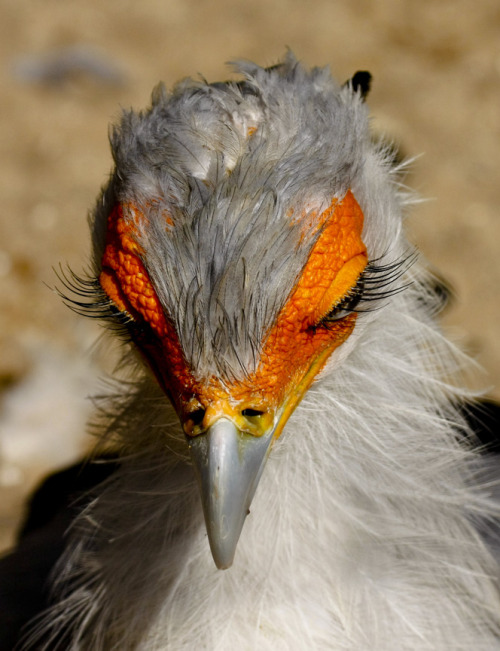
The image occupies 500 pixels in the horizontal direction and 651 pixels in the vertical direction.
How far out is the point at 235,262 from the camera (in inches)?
Answer: 65.1

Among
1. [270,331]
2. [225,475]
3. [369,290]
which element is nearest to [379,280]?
[369,290]

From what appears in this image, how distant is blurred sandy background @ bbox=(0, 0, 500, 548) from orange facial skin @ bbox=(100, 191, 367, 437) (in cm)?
232

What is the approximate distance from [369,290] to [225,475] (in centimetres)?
54

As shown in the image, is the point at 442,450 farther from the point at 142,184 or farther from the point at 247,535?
the point at 142,184

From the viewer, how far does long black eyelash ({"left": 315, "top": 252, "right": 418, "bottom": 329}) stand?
70.3 inches

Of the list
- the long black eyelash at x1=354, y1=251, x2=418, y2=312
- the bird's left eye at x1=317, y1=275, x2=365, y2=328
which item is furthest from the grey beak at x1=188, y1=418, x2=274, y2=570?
the long black eyelash at x1=354, y1=251, x2=418, y2=312

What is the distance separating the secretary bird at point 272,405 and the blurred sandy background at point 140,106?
1.83 meters

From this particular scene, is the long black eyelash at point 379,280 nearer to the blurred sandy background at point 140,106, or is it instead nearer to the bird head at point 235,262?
the bird head at point 235,262

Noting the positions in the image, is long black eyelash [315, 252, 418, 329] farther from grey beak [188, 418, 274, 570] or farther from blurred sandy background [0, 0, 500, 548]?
blurred sandy background [0, 0, 500, 548]

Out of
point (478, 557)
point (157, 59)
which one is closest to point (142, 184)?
point (478, 557)

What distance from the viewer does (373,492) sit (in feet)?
6.70

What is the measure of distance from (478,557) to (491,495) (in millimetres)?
211

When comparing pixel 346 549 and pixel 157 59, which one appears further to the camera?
pixel 157 59

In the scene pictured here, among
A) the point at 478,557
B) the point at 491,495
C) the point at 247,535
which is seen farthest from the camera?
the point at 491,495
